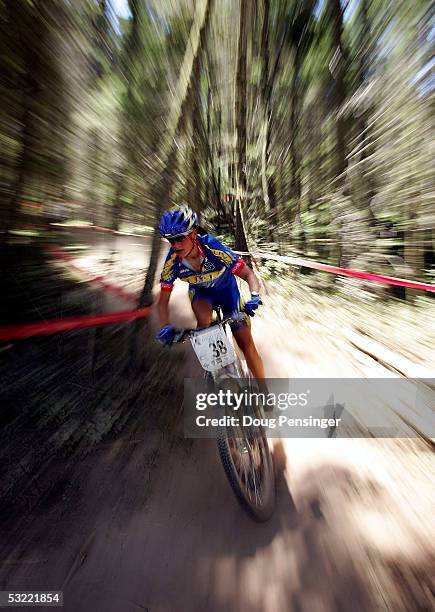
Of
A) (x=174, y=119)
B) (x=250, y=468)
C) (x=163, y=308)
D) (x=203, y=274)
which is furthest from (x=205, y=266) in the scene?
(x=174, y=119)

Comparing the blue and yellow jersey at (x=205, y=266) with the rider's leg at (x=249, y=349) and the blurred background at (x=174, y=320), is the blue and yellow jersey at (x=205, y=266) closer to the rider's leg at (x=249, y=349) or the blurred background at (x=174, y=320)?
the rider's leg at (x=249, y=349)

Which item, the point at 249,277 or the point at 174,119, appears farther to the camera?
the point at 174,119

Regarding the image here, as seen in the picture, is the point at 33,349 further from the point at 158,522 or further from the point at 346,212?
the point at 346,212

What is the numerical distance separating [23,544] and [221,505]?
1168 mm

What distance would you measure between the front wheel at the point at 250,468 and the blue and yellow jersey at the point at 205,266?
1034 mm

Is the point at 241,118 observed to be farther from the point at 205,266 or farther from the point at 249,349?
the point at 249,349

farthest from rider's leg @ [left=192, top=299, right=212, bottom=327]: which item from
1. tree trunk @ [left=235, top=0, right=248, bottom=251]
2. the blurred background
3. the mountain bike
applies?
tree trunk @ [left=235, top=0, right=248, bottom=251]

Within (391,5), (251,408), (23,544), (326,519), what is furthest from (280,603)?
(391,5)

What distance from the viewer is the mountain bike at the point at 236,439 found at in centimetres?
196

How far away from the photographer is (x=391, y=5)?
5699 mm

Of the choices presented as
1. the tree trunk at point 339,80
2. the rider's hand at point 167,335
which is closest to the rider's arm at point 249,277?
the rider's hand at point 167,335

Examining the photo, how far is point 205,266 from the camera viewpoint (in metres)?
2.46

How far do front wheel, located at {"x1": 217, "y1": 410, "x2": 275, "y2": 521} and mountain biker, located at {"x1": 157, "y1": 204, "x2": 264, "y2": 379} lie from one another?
572 millimetres

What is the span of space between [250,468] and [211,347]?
827mm
